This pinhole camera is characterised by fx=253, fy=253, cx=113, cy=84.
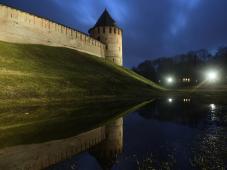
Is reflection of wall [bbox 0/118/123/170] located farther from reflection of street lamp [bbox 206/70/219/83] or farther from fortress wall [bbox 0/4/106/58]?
reflection of street lamp [bbox 206/70/219/83]

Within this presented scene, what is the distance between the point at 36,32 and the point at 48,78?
18.5 meters

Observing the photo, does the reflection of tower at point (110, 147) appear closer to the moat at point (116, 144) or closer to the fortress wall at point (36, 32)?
the moat at point (116, 144)

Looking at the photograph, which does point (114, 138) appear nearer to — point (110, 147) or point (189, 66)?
point (110, 147)

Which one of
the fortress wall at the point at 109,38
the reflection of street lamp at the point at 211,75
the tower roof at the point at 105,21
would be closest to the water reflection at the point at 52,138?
the fortress wall at the point at 109,38

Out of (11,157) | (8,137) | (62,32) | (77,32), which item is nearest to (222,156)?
(11,157)

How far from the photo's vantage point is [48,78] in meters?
30.8

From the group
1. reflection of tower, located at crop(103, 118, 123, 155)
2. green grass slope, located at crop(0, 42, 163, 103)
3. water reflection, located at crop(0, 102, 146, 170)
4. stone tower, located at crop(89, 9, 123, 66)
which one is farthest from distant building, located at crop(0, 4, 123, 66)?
reflection of tower, located at crop(103, 118, 123, 155)

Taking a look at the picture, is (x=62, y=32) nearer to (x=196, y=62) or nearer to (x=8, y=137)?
(x=8, y=137)

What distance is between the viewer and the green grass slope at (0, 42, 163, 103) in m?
25.1

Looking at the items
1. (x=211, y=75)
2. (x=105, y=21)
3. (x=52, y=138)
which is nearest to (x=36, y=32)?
(x=105, y=21)

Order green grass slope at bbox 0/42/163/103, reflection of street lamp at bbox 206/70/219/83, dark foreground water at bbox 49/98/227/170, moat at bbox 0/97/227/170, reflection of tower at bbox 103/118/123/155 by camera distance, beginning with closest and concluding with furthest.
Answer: dark foreground water at bbox 49/98/227/170
moat at bbox 0/97/227/170
reflection of tower at bbox 103/118/123/155
green grass slope at bbox 0/42/163/103
reflection of street lamp at bbox 206/70/219/83

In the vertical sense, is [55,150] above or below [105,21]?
below

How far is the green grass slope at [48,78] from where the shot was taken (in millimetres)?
25125

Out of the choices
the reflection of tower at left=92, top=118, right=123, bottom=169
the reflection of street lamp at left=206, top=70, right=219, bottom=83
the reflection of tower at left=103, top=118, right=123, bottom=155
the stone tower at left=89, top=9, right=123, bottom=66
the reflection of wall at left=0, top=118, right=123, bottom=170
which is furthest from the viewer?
the reflection of street lamp at left=206, top=70, right=219, bottom=83
